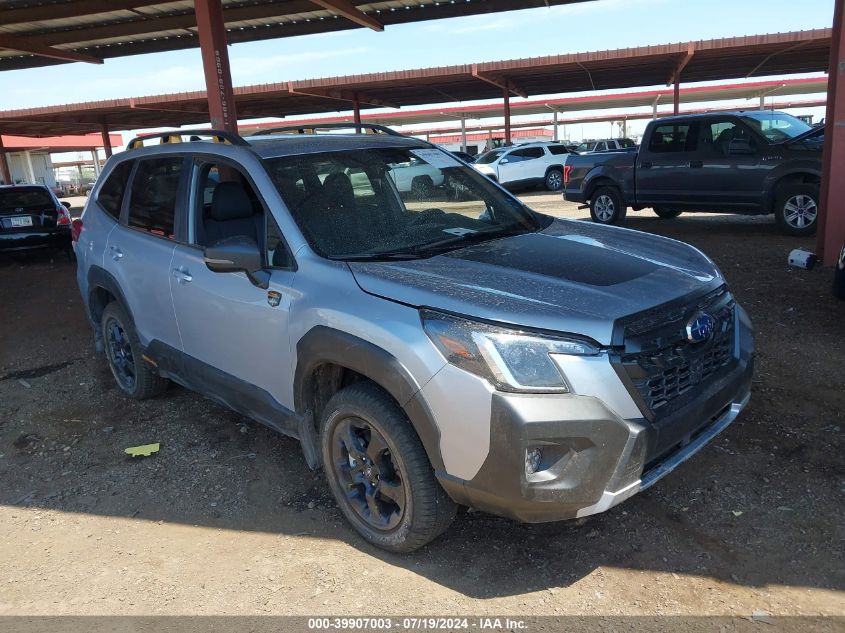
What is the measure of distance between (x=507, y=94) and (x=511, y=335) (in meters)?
25.8

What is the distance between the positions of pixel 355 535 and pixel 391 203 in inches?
70.5

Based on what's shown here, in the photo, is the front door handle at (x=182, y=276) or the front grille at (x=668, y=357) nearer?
the front grille at (x=668, y=357)

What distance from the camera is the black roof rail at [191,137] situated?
12.5ft

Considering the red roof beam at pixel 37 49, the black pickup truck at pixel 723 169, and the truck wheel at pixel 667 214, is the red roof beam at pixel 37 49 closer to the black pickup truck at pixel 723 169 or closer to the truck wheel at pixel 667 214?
the black pickup truck at pixel 723 169

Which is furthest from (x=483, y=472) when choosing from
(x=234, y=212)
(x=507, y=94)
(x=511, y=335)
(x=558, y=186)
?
(x=507, y=94)

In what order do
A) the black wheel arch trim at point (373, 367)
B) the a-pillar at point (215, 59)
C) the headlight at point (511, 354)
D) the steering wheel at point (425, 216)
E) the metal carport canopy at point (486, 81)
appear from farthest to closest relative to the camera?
the metal carport canopy at point (486, 81) → the a-pillar at point (215, 59) → the steering wheel at point (425, 216) → the black wheel arch trim at point (373, 367) → the headlight at point (511, 354)

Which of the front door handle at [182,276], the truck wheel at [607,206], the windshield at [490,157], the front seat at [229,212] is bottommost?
the truck wheel at [607,206]

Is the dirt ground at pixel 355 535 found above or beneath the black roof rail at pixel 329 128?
beneath

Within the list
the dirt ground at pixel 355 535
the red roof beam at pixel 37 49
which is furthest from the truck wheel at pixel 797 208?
the red roof beam at pixel 37 49

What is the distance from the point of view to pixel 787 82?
3253 centimetres

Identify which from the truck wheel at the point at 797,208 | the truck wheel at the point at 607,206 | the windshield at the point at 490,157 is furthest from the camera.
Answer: the windshield at the point at 490,157

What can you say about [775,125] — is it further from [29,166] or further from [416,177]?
[29,166]

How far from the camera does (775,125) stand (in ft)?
33.7

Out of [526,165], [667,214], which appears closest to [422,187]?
[667,214]
